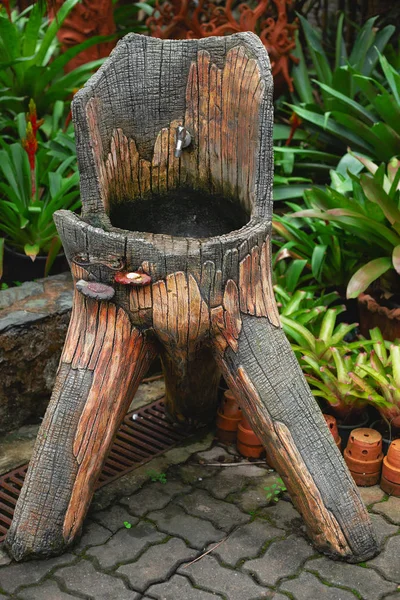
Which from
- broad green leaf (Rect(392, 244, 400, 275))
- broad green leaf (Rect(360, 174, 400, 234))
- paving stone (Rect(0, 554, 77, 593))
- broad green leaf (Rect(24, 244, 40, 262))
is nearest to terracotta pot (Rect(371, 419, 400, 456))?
broad green leaf (Rect(392, 244, 400, 275))

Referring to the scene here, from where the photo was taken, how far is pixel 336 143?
4480 mm

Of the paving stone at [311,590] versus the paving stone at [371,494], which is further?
the paving stone at [371,494]

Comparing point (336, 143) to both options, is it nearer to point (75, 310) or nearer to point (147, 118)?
point (147, 118)

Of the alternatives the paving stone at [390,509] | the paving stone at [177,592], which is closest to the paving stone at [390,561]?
the paving stone at [390,509]

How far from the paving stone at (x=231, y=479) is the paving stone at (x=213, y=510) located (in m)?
0.04

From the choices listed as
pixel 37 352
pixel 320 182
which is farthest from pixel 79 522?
pixel 320 182

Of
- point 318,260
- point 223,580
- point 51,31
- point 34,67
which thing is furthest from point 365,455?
point 51,31

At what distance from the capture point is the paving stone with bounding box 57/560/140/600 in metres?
2.48

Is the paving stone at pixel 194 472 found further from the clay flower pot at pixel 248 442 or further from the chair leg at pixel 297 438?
the chair leg at pixel 297 438

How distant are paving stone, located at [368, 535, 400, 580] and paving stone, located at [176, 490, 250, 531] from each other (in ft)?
1.54

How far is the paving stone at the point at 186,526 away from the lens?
274 cm

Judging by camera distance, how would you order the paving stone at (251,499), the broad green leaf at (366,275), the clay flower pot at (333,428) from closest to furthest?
1. the paving stone at (251,499)
2. the clay flower pot at (333,428)
3. the broad green leaf at (366,275)

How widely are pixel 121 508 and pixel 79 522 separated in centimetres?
29

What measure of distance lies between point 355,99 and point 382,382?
222 centimetres
